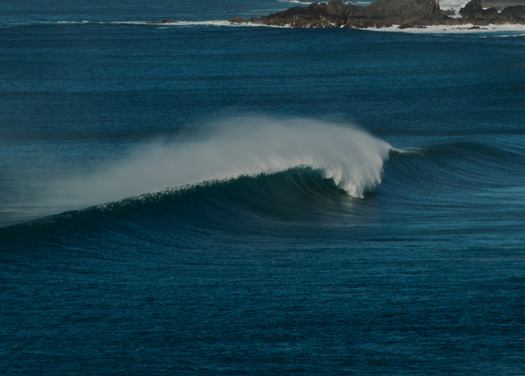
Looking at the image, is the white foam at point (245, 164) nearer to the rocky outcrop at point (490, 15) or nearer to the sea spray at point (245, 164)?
the sea spray at point (245, 164)

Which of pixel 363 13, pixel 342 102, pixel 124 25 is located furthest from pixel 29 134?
pixel 363 13

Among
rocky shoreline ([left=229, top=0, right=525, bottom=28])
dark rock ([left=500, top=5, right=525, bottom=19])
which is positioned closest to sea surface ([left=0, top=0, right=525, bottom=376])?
rocky shoreline ([left=229, top=0, right=525, bottom=28])

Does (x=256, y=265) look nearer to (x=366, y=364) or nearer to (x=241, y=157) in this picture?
(x=366, y=364)

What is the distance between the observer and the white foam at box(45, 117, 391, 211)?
19.2m

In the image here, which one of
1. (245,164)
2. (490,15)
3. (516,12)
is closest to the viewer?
(245,164)

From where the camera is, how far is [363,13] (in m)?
106

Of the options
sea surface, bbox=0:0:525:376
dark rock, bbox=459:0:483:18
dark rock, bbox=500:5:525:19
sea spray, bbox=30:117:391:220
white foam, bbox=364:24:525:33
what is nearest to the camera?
sea surface, bbox=0:0:525:376

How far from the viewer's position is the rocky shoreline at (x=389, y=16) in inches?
3772

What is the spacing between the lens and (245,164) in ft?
69.5

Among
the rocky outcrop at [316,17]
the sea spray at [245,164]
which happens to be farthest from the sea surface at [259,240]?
the rocky outcrop at [316,17]

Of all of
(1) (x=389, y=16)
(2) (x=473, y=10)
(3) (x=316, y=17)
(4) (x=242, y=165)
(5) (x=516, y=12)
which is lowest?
(4) (x=242, y=165)

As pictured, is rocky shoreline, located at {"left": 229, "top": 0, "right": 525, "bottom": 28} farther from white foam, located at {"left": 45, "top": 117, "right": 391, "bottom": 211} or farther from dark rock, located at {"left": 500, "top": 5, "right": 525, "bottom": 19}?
white foam, located at {"left": 45, "top": 117, "right": 391, "bottom": 211}

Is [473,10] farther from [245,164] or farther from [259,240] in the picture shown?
[259,240]

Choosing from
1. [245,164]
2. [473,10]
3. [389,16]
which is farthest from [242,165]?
[473,10]
